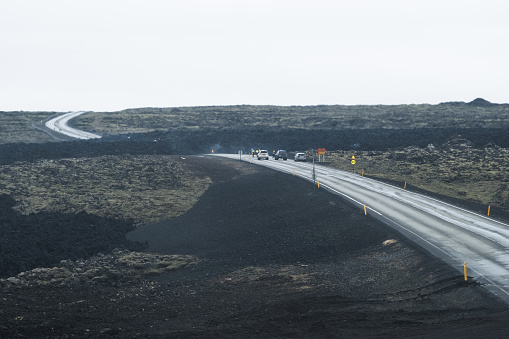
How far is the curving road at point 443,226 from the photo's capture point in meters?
26.8

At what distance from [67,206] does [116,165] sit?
23207 mm

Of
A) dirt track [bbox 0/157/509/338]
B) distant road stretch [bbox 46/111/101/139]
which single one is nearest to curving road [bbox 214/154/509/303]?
dirt track [bbox 0/157/509/338]

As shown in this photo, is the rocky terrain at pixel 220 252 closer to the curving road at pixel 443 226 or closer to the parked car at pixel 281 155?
the curving road at pixel 443 226

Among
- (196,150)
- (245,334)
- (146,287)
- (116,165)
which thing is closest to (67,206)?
(116,165)

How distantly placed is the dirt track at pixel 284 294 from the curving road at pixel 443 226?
0.98 meters

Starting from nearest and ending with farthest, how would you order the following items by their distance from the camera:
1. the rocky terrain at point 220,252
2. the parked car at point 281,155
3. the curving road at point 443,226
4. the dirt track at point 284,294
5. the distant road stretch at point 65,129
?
1. the dirt track at point 284,294
2. the rocky terrain at point 220,252
3. the curving road at point 443,226
4. the parked car at point 281,155
5. the distant road stretch at point 65,129

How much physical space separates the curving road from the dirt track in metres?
0.98

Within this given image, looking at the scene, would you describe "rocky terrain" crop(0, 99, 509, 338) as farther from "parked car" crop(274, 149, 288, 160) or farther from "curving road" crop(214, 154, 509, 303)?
"parked car" crop(274, 149, 288, 160)

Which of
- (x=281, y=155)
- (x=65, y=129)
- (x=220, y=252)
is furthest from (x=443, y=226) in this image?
(x=65, y=129)

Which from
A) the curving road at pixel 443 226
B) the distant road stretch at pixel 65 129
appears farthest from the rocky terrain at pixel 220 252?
the distant road stretch at pixel 65 129

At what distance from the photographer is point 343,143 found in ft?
342

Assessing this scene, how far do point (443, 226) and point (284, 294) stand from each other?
14.9 meters

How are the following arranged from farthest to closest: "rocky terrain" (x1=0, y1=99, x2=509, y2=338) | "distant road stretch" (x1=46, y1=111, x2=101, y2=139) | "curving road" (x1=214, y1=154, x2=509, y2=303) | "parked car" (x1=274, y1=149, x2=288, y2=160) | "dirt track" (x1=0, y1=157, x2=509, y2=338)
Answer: "distant road stretch" (x1=46, y1=111, x2=101, y2=139), "parked car" (x1=274, y1=149, x2=288, y2=160), "curving road" (x1=214, y1=154, x2=509, y2=303), "rocky terrain" (x1=0, y1=99, x2=509, y2=338), "dirt track" (x1=0, y1=157, x2=509, y2=338)

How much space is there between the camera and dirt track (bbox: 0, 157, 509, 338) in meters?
20.7
